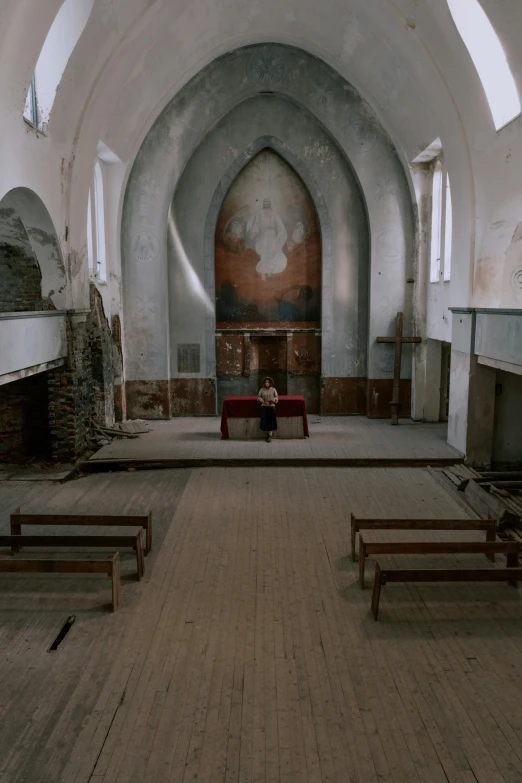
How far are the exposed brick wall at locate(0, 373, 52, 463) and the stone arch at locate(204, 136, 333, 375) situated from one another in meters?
4.96

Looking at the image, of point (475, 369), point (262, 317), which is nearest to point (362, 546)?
point (475, 369)

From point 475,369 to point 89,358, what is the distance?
25.9ft

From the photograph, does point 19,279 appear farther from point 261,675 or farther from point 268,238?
point 261,675

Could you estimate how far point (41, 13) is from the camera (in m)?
8.75

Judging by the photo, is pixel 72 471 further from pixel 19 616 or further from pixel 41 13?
pixel 41 13

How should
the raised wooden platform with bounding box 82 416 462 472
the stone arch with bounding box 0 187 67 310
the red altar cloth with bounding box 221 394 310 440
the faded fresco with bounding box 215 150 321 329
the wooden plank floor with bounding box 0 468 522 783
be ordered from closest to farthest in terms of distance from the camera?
the wooden plank floor with bounding box 0 468 522 783, the stone arch with bounding box 0 187 67 310, the raised wooden platform with bounding box 82 416 462 472, the red altar cloth with bounding box 221 394 310 440, the faded fresco with bounding box 215 150 321 329

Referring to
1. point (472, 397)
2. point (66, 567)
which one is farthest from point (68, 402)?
point (472, 397)

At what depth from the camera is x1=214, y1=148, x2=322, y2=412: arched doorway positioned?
16.8m

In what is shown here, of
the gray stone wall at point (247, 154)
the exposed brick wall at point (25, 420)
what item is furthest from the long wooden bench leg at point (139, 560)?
the gray stone wall at point (247, 154)

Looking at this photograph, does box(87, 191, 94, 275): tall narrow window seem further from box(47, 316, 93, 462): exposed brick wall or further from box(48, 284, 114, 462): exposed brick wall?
box(47, 316, 93, 462): exposed brick wall

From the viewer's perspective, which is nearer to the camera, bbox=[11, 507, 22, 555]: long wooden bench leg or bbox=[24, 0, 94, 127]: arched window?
bbox=[11, 507, 22, 555]: long wooden bench leg

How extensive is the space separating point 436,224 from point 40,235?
898cm

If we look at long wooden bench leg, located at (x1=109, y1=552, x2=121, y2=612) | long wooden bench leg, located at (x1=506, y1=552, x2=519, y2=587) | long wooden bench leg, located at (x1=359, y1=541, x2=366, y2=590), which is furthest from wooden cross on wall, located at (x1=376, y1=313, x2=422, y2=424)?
long wooden bench leg, located at (x1=109, y1=552, x2=121, y2=612)

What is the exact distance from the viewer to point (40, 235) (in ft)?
37.8
